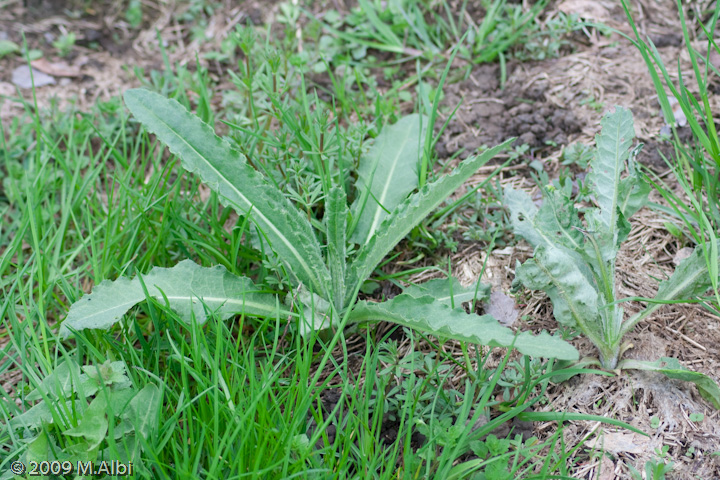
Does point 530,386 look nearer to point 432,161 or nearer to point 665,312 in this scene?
point 665,312

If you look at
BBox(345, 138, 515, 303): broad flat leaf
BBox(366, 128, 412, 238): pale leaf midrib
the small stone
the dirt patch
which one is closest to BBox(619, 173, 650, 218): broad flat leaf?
BBox(345, 138, 515, 303): broad flat leaf

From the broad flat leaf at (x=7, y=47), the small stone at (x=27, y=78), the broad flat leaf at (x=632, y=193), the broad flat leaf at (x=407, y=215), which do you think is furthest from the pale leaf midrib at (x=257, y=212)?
the broad flat leaf at (x=7, y=47)

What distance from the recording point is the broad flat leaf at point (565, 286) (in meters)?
1.65

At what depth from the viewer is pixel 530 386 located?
1663 millimetres

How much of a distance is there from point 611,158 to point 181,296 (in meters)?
1.49

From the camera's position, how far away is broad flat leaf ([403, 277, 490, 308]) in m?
1.92

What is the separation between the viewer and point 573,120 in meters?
2.53

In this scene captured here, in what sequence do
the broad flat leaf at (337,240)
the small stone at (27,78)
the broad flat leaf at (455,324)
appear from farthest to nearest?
the small stone at (27,78), the broad flat leaf at (337,240), the broad flat leaf at (455,324)

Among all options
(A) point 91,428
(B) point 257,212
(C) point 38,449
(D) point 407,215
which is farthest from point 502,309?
→ (C) point 38,449

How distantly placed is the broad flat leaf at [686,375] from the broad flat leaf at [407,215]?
825 mm

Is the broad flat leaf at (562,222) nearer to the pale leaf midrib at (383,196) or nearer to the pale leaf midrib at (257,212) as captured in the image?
the pale leaf midrib at (383,196)

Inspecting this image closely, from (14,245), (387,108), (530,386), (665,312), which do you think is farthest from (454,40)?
(14,245)

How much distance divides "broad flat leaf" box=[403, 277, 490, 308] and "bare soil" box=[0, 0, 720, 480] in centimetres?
16

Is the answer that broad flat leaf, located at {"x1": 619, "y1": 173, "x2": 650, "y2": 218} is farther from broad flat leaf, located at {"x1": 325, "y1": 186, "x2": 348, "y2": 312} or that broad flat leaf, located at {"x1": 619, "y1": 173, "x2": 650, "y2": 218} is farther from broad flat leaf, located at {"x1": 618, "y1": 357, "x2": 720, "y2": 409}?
broad flat leaf, located at {"x1": 325, "y1": 186, "x2": 348, "y2": 312}
